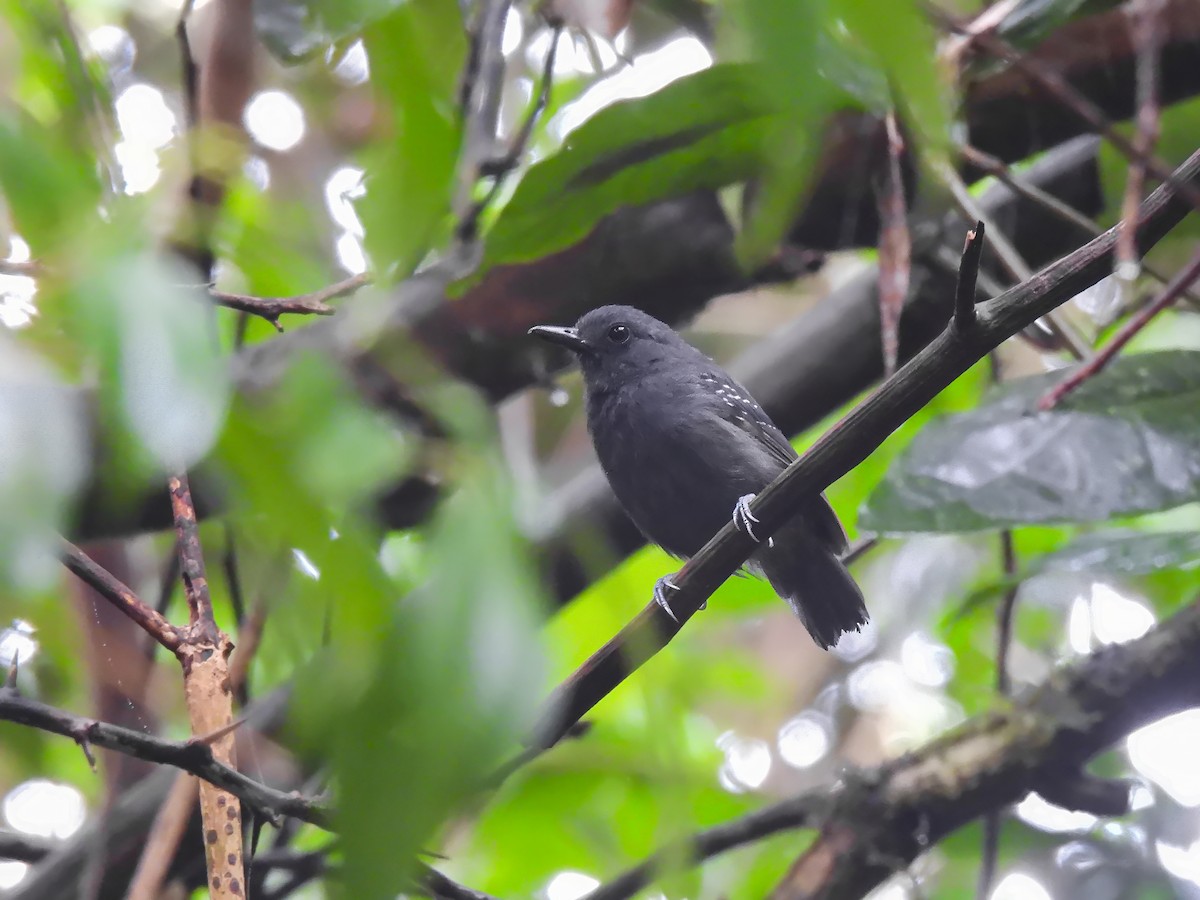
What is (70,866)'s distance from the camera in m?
2.50

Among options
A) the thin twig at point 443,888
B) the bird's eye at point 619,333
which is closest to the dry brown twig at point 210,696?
the thin twig at point 443,888

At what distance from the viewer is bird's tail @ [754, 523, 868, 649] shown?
3.31 metres

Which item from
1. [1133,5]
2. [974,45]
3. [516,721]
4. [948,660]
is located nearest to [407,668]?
[516,721]

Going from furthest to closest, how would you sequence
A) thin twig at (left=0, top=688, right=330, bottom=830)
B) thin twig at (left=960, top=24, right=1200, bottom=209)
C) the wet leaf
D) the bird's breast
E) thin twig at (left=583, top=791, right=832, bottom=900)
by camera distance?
the bird's breast < thin twig at (left=583, top=791, right=832, bottom=900) < the wet leaf < thin twig at (left=960, top=24, right=1200, bottom=209) < thin twig at (left=0, top=688, right=330, bottom=830)

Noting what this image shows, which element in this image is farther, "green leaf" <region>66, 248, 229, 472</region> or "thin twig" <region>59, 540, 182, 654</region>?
"thin twig" <region>59, 540, 182, 654</region>

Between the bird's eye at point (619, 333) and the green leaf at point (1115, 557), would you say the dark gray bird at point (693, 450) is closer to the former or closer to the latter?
the bird's eye at point (619, 333)

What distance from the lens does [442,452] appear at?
1.47m

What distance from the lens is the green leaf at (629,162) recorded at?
6.82ft

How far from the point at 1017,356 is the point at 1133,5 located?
2284 millimetres

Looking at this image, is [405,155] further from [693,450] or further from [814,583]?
[814,583]

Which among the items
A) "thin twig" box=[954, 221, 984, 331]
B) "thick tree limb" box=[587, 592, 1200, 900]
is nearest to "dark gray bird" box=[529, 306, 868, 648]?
"thick tree limb" box=[587, 592, 1200, 900]

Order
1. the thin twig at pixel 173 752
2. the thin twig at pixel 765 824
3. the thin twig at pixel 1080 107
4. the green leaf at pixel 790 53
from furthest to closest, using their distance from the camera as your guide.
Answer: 1. the thin twig at pixel 765 824
2. the thin twig at pixel 1080 107
3. the thin twig at pixel 173 752
4. the green leaf at pixel 790 53

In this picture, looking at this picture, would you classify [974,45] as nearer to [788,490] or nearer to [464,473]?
[788,490]

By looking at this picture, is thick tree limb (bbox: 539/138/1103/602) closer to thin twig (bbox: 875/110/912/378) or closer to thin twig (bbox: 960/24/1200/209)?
thin twig (bbox: 875/110/912/378)
